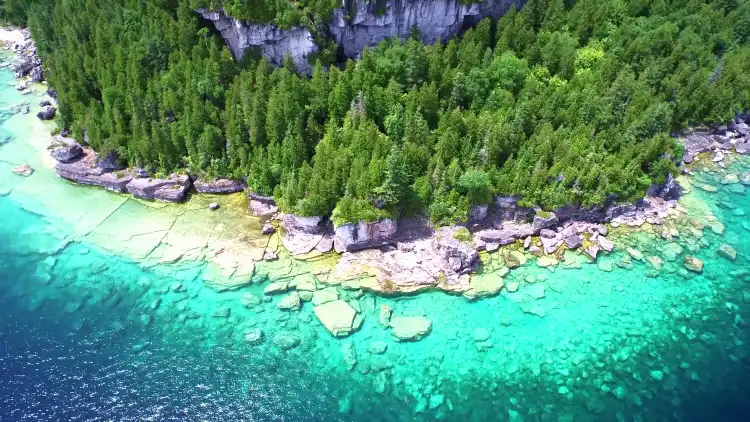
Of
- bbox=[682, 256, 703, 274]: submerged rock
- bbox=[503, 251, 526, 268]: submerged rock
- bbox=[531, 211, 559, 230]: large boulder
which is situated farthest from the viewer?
bbox=[531, 211, 559, 230]: large boulder

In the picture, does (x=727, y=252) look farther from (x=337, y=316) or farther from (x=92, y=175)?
(x=92, y=175)

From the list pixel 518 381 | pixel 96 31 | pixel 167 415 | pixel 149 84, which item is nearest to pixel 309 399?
pixel 167 415

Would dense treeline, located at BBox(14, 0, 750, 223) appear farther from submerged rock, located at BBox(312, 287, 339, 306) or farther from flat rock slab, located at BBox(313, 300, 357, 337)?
flat rock slab, located at BBox(313, 300, 357, 337)

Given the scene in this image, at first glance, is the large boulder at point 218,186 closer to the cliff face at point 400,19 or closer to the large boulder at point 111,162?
the large boulder at point 111,162

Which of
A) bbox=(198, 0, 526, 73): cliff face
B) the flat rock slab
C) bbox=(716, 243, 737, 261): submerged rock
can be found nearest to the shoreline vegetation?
the flat rock slab

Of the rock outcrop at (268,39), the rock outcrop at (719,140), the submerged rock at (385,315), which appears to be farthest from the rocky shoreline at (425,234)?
the rock outcrop at (268,39)

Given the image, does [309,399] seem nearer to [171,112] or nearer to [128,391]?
[128,391]

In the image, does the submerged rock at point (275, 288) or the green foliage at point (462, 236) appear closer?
the submerged rock at point (275, 288)
